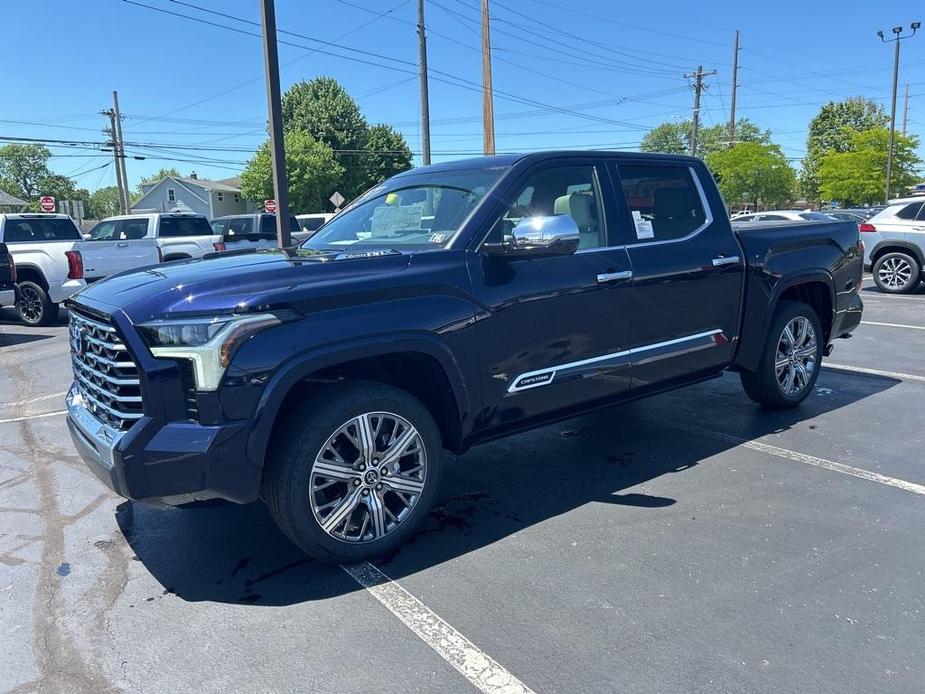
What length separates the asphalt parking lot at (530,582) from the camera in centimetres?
262

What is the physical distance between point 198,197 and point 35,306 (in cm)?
5641

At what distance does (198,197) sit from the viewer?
64.4 meters

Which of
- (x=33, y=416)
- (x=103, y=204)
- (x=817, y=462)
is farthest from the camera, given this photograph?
(x=103, y=204)

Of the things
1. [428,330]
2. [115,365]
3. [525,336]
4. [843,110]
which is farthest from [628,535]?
[843,110]

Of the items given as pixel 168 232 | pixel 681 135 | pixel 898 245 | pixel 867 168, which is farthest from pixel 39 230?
pixel 681 135

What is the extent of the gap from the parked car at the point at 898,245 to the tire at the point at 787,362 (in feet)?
31.6

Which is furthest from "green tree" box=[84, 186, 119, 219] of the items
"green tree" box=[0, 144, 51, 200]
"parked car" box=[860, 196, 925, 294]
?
"parked car" box=[860, 196, 925, 294]

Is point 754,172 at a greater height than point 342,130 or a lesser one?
lesser

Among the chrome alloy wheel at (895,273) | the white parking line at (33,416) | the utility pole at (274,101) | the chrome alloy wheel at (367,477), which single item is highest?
the utility pole at (274,101)

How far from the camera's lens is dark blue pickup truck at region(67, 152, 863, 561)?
2.92m

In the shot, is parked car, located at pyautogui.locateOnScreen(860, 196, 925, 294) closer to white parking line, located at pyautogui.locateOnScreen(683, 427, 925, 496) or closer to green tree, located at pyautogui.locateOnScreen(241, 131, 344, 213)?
white parking line, located at pyautogui.locateOnScreen(683, 427, 925, 496)

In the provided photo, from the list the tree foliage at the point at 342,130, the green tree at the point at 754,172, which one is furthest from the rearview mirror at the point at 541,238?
the tree foliage at the point at 342,130

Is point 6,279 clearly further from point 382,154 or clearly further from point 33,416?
point 382,154

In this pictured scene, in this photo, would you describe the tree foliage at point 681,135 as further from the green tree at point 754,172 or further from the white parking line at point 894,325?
the white parking line at point 894,325
